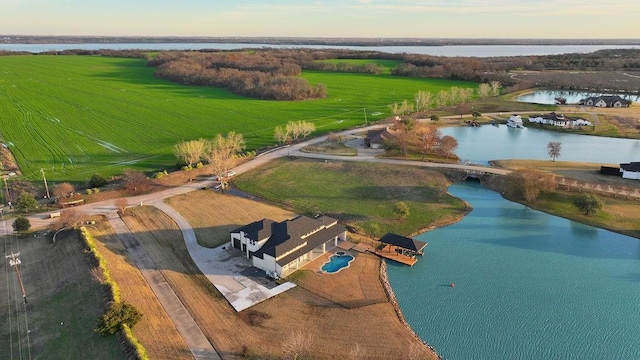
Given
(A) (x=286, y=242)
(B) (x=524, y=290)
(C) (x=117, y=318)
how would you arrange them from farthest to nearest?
(A) (x=286, y=242) → (B) (x=524, y=290) → (C) (x=117, y=318)

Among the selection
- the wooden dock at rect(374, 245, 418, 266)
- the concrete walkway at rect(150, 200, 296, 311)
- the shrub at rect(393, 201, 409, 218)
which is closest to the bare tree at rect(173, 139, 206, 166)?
the concrete walkway at rect(150, 200, 296, 311)

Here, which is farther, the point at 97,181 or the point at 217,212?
the point at 97,181

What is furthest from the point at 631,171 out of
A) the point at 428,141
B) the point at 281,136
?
Answer: the point at 281,136

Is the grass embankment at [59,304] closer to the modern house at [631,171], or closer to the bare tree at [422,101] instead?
the modern house at [631,171]

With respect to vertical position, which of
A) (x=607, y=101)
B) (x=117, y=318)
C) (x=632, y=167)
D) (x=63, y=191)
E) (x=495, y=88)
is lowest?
(x=117, y=318)

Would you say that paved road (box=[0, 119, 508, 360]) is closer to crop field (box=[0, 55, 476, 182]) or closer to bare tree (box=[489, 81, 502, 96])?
crop field (box=[0, 55, 476, 182])

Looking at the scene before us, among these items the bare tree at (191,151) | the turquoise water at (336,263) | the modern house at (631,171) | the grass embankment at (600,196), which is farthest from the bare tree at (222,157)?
the modern house at (631,171)

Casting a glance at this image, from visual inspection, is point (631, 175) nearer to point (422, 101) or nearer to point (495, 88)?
point (422, 101)
